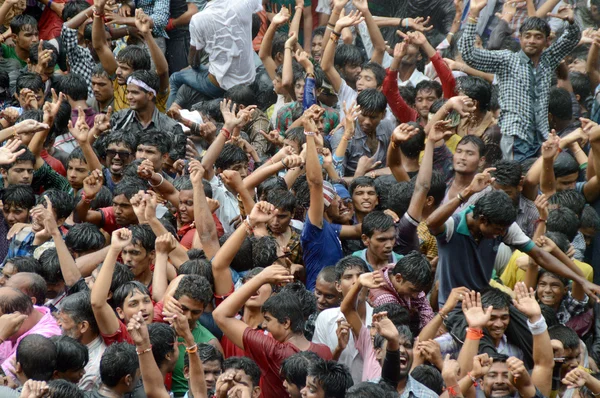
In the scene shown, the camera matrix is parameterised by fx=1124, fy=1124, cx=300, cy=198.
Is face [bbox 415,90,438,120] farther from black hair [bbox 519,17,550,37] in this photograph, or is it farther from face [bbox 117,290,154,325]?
face [bbox 117,290,154,325]

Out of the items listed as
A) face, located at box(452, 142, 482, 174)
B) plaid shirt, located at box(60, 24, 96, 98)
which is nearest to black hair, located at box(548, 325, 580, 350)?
face, located at box(452, 142, 482, 174)

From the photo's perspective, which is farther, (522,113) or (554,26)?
(554,26)

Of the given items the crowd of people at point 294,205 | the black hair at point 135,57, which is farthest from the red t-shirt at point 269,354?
the black hair at point 135,57

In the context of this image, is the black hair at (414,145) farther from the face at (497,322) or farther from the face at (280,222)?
the face at (497,322)

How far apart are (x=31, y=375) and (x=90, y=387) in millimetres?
413

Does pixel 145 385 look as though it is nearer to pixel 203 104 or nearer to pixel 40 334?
pixel 40 334

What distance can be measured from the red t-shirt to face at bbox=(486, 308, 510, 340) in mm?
1118

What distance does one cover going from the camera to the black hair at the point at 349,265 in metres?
7.17

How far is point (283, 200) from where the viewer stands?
805 centimetres

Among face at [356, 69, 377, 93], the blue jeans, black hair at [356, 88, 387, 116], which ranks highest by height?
black hair at [356, 88, 387, 116]

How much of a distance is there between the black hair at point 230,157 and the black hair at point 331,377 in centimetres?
325

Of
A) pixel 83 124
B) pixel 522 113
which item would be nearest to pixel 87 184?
pixel 83 124

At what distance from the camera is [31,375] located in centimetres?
613

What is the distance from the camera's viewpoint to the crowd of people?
653cm
